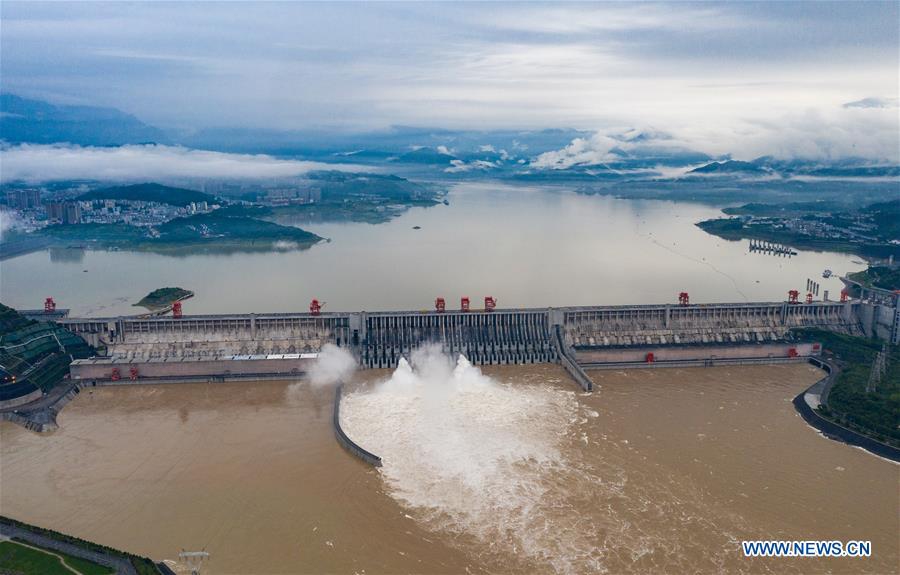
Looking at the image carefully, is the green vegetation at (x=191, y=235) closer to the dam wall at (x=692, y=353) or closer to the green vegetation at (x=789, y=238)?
the dam wall at (x=692, y=353)

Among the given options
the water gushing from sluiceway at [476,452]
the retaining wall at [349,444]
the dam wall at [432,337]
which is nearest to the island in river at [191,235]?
the dam wall at [432,337]

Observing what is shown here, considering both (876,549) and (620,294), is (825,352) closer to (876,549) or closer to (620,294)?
(620,294)

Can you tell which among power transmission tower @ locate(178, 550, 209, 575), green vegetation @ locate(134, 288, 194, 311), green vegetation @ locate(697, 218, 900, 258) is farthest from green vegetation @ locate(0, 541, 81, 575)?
green vegetation @ locate(697, 218, 900, 258)

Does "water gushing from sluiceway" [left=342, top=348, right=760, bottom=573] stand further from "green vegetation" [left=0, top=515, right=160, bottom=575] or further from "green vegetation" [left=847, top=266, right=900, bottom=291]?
"green vegetation" [left=847, top=266, right=900, bottom=291]

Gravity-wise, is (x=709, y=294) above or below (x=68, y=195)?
below

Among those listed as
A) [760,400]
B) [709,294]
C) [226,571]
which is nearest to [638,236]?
[709,294]
